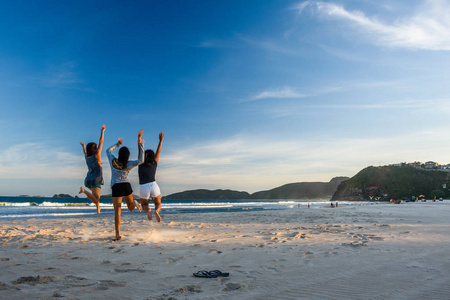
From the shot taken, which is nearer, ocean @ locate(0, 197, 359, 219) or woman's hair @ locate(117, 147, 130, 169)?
woman's hair @ locate(117, 147, 130, 169)

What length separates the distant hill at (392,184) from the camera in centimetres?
9888

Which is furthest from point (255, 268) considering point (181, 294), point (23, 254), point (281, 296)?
point (23, 254)

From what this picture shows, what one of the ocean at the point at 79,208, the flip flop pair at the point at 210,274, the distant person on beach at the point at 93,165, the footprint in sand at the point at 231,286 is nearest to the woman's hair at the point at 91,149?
the distant person on beach at the point at 93,165

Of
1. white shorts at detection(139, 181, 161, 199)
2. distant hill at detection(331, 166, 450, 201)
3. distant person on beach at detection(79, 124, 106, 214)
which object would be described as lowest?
distant hill at detection(331, 166, 450, 201)

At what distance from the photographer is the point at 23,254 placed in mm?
5332

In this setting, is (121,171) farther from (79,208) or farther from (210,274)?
(79,208)

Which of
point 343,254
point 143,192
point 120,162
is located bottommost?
point 343,254

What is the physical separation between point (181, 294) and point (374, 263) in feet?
10.8

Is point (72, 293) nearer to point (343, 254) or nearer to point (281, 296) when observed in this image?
point (281, 296)

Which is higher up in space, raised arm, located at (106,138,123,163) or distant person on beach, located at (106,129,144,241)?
raised arm, located at (106,138,123,163)

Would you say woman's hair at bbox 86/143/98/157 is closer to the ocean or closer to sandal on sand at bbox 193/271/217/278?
sandal on sand at bbox 193/271/217/278

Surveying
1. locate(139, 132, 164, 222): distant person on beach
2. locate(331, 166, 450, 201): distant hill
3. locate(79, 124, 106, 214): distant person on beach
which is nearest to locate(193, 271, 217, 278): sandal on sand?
locate(139, 132, 164, 222): distant person on beach

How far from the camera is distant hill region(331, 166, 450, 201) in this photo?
98.9 m

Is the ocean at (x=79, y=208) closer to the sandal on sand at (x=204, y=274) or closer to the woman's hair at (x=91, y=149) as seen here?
the woman's hair at (x=91, y=149)
